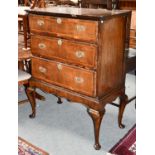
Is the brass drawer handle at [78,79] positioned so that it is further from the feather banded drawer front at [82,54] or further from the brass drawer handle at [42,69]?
the brass drawer handle at [42,69]

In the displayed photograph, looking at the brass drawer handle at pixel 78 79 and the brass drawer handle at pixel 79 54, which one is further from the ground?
the brass drawer handle at pixel 79 54

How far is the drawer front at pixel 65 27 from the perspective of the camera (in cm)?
198

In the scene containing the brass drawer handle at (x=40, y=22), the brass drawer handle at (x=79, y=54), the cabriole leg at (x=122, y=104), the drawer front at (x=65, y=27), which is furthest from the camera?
the cabriole leg at (x=122, y=104)

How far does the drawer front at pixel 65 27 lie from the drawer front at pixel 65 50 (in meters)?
0.06

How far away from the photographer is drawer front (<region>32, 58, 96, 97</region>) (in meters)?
2.15

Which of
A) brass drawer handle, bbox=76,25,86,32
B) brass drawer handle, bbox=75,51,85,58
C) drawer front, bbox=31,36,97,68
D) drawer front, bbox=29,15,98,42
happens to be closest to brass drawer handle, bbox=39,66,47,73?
drawer front, bbox=31,36,97,68

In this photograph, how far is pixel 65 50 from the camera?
224 centimetres

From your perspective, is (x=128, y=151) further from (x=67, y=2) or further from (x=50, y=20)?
(x=67, y=2)

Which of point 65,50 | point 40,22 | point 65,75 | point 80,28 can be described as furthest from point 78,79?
point 40,22

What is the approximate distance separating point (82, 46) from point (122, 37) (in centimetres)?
47

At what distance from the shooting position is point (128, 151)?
2395mm

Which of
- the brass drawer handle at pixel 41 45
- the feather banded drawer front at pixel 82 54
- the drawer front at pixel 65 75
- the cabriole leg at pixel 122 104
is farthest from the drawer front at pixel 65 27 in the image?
the cabriole leg at pixel 122 104

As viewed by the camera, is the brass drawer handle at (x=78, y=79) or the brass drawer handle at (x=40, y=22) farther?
the brass drawer handle at (x=40, y=22)
